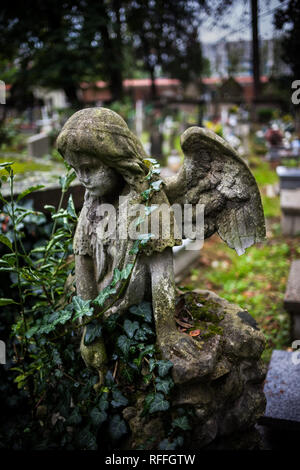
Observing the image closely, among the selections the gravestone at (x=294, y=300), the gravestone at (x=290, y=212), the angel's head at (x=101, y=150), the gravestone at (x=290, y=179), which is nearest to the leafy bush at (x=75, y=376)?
the angel's head at (x=101, y=150)

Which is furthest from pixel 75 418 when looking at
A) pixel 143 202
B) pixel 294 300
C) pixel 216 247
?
pixel 216 247

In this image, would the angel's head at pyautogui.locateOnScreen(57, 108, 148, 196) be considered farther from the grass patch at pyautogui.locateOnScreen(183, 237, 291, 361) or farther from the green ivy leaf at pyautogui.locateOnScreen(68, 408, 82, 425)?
the grass patch at pyautogui.locateOnScreen(183, 237, 291, 361)

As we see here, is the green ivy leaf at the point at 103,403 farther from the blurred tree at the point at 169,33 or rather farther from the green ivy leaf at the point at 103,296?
the blurred tree at the point at 169,33

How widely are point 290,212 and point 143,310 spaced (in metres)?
4.09

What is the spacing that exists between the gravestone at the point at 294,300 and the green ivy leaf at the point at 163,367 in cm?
169

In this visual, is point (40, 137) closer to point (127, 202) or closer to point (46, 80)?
point (46, 80)

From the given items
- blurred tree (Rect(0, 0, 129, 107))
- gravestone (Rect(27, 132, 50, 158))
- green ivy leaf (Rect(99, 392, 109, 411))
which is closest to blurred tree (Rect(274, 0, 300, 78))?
green ivy leaf (Rect(99, 392, 109, 411))

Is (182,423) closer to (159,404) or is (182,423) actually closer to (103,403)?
(159,404)

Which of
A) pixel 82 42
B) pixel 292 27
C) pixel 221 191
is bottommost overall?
pixel 221 191

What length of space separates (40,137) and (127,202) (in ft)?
21.2

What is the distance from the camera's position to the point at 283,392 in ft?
7.43

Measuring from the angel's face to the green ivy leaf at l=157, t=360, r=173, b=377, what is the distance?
2.67 ft
